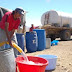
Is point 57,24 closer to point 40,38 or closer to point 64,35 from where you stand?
point 64,35

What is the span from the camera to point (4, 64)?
2.09 m

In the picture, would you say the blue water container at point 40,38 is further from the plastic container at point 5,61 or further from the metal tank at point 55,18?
the metal tank at point 55,18

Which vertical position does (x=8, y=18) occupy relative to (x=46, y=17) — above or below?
below

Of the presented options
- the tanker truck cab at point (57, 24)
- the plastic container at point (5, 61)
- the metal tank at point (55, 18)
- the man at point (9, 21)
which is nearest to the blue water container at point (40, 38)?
the man at point (9, 21)

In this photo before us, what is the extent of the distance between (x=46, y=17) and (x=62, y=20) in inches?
52.6

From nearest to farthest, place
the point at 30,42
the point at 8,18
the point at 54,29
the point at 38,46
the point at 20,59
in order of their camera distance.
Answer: the point at 20,59 → the point at 8,18 → the point at 30,42 → the point at 38,46 → the point at 54,29

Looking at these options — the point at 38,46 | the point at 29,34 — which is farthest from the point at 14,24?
the point at 38,46

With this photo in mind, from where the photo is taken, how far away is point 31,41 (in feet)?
20.5

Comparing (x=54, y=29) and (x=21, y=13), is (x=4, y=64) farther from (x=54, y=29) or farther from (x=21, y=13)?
(x=54, y=29)

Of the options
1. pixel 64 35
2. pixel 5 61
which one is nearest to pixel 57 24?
pixel 64 35

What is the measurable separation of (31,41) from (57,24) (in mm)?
6007

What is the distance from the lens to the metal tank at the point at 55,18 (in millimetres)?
11703

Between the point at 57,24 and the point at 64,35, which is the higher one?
the point at 57,24

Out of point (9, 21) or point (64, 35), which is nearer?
point (9, 21)
